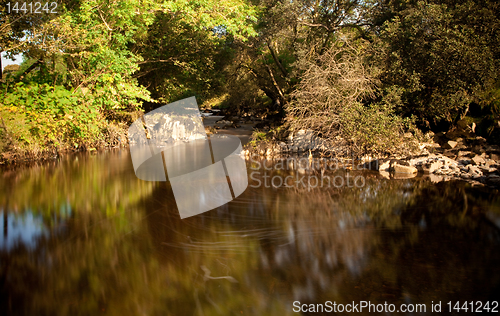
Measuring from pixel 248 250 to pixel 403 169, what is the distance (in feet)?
20.6

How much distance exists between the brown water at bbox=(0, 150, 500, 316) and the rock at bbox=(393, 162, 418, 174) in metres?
1.27

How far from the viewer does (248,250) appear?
490 centimetres

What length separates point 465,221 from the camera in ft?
19.6

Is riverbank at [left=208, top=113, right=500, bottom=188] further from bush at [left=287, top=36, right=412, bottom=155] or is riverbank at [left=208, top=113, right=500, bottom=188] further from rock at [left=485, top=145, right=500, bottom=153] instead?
bush at [left=287, top=36, right=412, bottom=155]

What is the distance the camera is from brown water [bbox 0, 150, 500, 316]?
12.2ft

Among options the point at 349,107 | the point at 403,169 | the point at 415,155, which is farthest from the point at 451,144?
the point at 349,107

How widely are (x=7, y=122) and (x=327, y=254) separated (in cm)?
985

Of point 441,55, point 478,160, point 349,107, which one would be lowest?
point 478,160

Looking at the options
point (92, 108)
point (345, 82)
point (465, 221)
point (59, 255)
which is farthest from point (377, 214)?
point (92, 108)

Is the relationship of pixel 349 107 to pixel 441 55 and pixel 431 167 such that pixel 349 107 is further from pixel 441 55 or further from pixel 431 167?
pixel 431 167

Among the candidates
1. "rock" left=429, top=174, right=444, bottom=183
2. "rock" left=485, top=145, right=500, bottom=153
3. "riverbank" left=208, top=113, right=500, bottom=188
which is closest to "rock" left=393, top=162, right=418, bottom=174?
"riverbank" left=208, top=113, right=500, bottom=188

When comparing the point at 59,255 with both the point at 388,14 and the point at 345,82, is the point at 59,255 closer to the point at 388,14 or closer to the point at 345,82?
the point at 345,82

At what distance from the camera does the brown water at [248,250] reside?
12.2 ft

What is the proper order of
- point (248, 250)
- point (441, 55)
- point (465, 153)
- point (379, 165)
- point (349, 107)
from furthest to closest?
point (349, 107) < point (441, 55) < point (379, 165) < point (465, 153) < point (248, 250)
